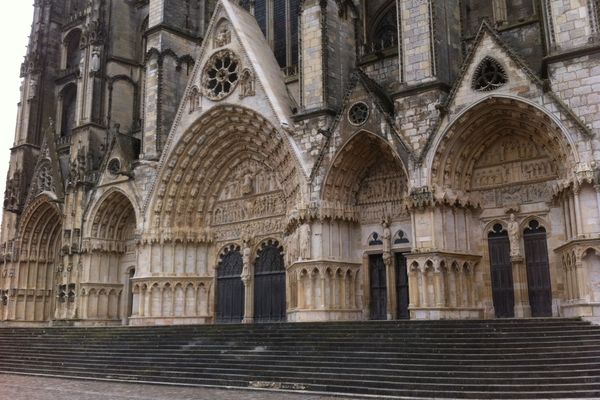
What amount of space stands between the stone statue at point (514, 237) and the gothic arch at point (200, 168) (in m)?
8.05

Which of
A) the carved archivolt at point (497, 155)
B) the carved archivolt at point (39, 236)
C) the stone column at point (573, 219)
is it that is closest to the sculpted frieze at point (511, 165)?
the carved archivolt at point (497, 155)

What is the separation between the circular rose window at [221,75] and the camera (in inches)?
840

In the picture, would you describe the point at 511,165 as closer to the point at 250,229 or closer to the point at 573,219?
the point at 573,219

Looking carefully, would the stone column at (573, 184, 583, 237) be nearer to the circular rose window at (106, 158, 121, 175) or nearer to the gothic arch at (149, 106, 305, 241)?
the gothic arch at (149, 106, 305, 241)

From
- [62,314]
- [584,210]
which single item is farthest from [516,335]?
[62,314]

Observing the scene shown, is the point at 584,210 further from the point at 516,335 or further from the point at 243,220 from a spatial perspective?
the point at 243,220

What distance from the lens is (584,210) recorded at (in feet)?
44.9

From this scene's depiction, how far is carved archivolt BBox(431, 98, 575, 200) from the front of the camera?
15473 mm

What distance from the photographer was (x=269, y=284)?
21.0 meters

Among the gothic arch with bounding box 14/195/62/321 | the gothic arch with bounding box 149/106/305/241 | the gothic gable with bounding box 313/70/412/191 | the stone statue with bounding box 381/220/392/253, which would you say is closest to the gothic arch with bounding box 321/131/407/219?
the gothic gable with bounding box 313/70/412/191

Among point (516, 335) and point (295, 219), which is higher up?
point (295, 219)

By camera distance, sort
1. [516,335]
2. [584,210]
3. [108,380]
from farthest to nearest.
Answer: [108,380]
[584,210]
[516,335]

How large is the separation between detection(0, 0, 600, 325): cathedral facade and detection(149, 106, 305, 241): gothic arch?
0.07 m

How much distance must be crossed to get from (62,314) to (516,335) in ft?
60.9
